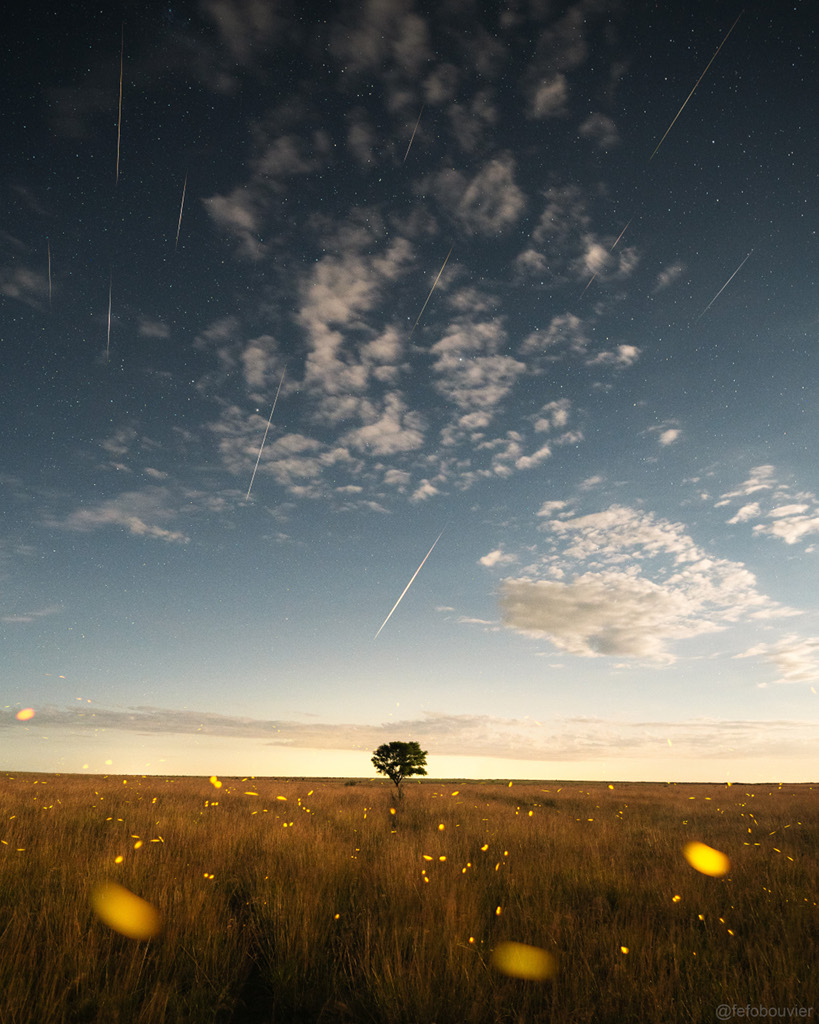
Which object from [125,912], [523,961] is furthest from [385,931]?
[125,912]

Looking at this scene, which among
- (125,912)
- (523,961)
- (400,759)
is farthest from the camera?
(400,759)

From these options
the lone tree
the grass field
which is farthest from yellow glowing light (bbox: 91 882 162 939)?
the lone tree

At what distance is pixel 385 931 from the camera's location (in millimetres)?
5543

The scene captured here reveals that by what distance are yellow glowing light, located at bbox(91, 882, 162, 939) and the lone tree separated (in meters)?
22.8

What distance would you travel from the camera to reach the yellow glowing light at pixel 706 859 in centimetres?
929

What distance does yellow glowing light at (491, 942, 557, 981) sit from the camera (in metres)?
4.78

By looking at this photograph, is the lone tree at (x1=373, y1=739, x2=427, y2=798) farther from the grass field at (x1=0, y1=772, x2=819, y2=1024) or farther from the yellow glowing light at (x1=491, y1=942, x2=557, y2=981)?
the yellow glowing light at (x1=491, y1=942, x2=557, y2=981)

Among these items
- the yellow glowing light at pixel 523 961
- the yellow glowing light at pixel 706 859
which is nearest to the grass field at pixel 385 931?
the yellow glowing light at pixel 523 961

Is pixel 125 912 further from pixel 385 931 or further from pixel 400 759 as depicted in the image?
pixel 400 759

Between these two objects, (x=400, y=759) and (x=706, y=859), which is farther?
(x=400, y=759)

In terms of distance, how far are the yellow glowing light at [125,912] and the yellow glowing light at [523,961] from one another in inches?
135

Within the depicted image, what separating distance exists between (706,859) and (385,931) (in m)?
7.98

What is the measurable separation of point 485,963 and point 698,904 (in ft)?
12.7

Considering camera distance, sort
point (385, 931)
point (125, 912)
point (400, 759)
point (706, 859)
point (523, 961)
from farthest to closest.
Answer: point (400, 759) < point (706, 859) < point (125, 912) < point (385, 931) < point (523, 961)
